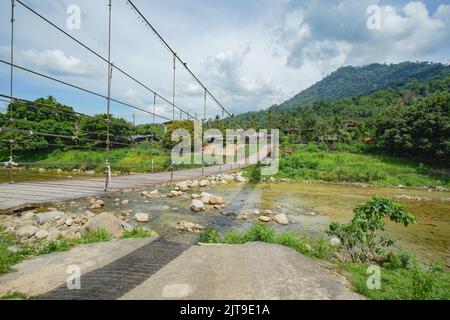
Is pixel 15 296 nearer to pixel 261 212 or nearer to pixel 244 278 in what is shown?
pixel 244 278

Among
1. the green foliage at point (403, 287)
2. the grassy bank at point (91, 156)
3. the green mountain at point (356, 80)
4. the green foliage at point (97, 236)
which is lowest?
the green foliage at point (403, 287)

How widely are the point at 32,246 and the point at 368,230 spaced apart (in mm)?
6034

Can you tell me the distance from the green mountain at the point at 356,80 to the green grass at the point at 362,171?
78.5 meters

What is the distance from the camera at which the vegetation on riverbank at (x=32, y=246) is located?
11.3 ft

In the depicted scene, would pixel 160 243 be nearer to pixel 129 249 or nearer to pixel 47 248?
pixel 129 249

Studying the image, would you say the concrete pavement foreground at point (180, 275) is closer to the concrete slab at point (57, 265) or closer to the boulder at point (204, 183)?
the concrete slab at point (57, 265)

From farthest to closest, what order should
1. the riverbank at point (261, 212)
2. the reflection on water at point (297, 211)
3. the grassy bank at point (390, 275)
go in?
the reflection on water at point (297, 211)
the riverbank at point (261, 212)
the grassy bank at point (390, 275)

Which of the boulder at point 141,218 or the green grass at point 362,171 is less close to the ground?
the green grass at point 362,171

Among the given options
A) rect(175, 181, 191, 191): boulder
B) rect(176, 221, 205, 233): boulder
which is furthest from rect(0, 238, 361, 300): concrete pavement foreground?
rect(175, 181, 191, 191): boulder

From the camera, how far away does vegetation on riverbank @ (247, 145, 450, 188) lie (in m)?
17.9

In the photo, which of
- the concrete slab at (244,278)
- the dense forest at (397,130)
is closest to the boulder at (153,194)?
Result: the concrete slab at (244,278)

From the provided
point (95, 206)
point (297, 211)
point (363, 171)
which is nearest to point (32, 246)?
point (95, 206)

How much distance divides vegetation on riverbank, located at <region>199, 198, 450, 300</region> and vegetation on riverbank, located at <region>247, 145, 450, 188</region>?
13105mm
